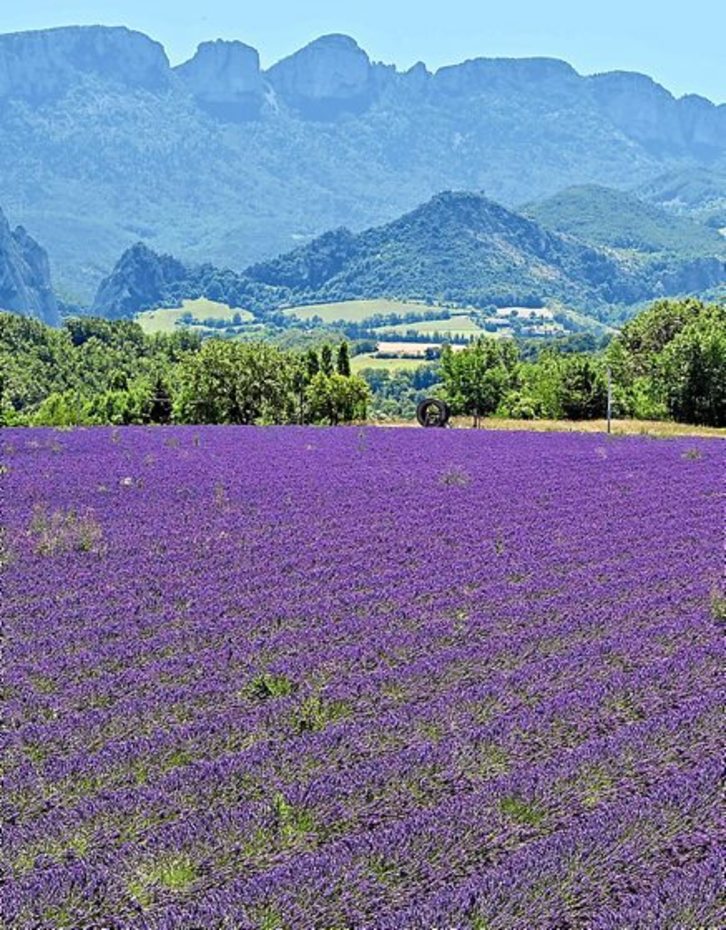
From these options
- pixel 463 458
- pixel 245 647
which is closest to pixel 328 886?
pixel 245 647

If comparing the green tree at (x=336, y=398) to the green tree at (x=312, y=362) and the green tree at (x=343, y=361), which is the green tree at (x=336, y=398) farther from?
the green tree at (x=312, y=362)

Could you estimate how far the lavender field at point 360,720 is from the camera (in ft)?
14.3

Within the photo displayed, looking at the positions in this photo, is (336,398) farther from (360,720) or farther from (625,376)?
(360,720)

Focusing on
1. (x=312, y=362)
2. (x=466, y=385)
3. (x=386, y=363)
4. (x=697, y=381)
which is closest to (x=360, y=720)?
(x=697, y=381)

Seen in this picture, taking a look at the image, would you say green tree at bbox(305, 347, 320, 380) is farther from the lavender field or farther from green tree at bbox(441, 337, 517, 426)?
Answer: the lavender field

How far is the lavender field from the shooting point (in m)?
4.37

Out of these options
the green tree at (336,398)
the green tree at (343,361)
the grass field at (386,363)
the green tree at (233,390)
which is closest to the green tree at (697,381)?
the green tree at (336,398)

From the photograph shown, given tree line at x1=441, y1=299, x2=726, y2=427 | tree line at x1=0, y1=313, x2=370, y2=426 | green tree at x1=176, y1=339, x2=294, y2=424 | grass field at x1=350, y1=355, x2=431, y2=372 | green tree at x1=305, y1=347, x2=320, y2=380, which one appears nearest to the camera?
tree line at x1=0, y1=313, x2=370, y2=426

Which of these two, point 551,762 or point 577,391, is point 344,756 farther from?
point 577,391

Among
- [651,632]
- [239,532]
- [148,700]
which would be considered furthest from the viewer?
[239,532]

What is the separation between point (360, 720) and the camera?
20.4 feet

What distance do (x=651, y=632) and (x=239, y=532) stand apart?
18.3 feet

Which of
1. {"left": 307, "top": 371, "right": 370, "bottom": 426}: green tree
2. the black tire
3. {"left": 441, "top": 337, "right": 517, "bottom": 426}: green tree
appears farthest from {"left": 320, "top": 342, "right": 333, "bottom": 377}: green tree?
the black tire

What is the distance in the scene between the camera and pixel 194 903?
4246 mm
